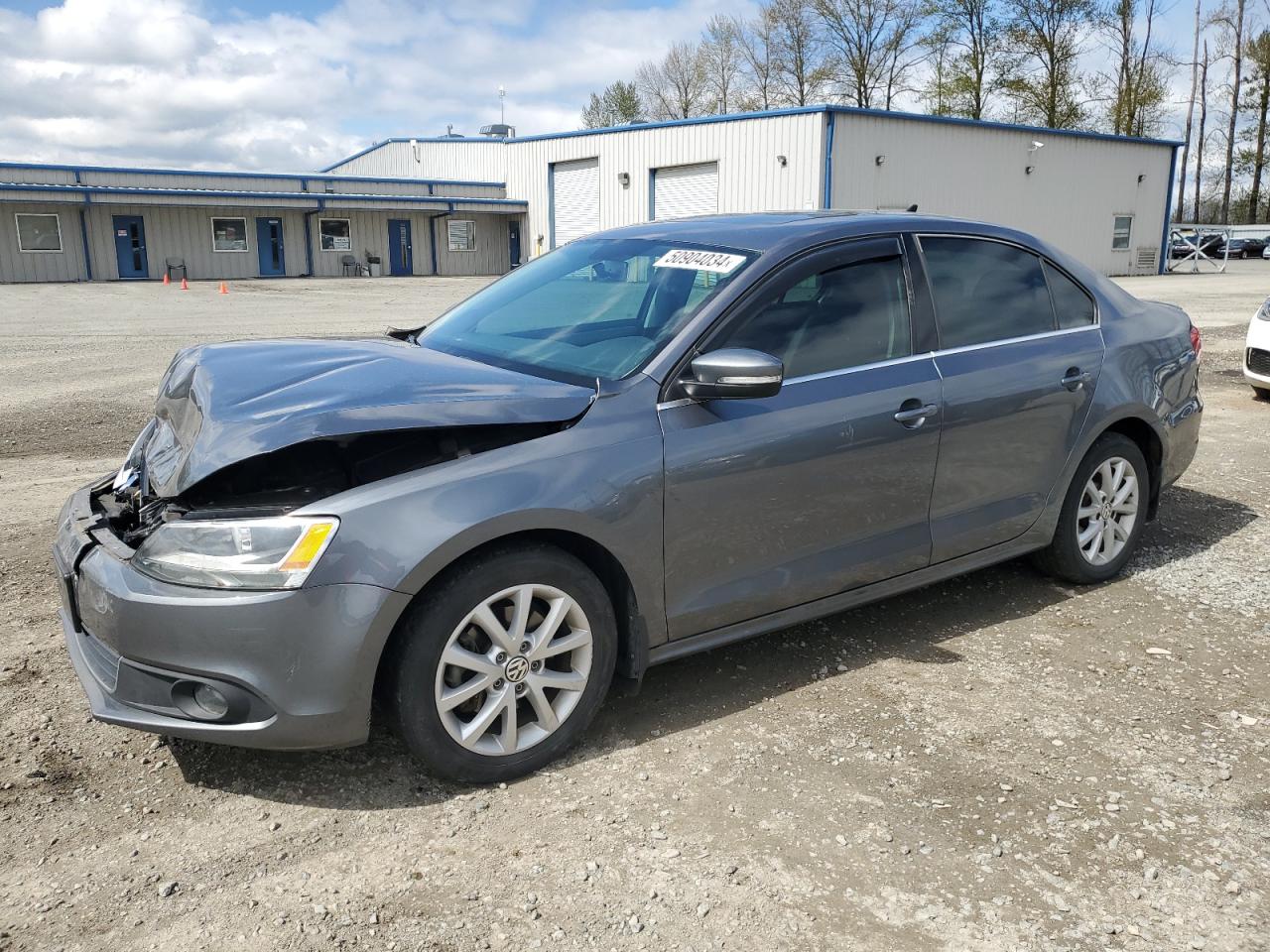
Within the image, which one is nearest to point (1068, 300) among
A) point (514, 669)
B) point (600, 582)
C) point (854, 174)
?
point (600, 582)

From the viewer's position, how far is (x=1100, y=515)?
4.78 metres

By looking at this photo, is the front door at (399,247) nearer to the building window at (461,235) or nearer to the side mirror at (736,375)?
the building window at (461,235)

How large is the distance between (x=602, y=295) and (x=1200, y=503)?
4.29 meters

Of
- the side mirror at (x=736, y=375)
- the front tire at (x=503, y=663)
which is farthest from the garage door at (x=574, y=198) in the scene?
the front tire at (x=503, y=663)

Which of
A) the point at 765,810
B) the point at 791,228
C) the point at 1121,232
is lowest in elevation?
the point at 765,810

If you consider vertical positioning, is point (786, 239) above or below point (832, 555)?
above

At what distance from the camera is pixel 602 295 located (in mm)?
4020

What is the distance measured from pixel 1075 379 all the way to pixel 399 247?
40.0 meters

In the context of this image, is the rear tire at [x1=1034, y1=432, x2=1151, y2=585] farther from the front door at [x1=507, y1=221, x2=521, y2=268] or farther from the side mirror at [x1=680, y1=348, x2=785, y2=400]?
the front door at [x1=507, y1=221, x2=521, y2=268]

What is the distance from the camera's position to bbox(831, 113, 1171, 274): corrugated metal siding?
1099 inches

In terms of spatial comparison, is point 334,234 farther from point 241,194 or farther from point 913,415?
point 913,415

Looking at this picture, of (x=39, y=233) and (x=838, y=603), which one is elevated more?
(x=39, y=233)

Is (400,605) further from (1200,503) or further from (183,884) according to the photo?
(1200,503)

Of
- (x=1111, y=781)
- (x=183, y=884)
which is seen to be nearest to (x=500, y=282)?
(x=183, y=884)
